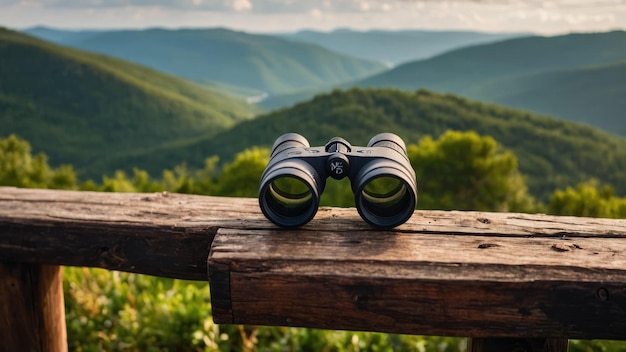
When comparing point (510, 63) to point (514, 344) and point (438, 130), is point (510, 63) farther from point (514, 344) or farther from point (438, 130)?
point (514, 344)

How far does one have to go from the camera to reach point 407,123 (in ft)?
232

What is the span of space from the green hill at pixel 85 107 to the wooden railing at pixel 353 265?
92.7m

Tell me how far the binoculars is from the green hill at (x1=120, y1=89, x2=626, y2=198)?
2168 inches

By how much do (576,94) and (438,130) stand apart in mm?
88153

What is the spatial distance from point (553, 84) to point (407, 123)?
323 ft

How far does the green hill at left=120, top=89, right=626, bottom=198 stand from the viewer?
59.8 m

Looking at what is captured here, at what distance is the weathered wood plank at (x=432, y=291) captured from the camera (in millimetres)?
1512

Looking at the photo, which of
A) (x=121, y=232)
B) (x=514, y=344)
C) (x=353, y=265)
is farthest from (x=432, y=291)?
(x=121, y=232)

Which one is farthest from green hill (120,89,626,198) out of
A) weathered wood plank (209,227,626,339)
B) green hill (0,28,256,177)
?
weathered wood plank (209,227,626,339)

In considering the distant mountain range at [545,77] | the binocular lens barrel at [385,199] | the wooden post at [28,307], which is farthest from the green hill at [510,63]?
the wooden post at [28,307]

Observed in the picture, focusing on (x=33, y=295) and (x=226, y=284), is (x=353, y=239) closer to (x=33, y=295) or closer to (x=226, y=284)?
(x=226, y=284)

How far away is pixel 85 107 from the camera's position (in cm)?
10425

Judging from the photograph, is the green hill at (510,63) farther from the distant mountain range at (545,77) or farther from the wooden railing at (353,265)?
the wooden railing at (353,265)

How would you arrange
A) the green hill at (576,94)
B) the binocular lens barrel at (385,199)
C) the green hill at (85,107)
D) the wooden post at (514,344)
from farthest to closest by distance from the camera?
1. the green hill at (576,94)
2. the green hill at (85,107)
3. the binocular lens barrel at (385,199)
4. the wooden post at (514,344)
